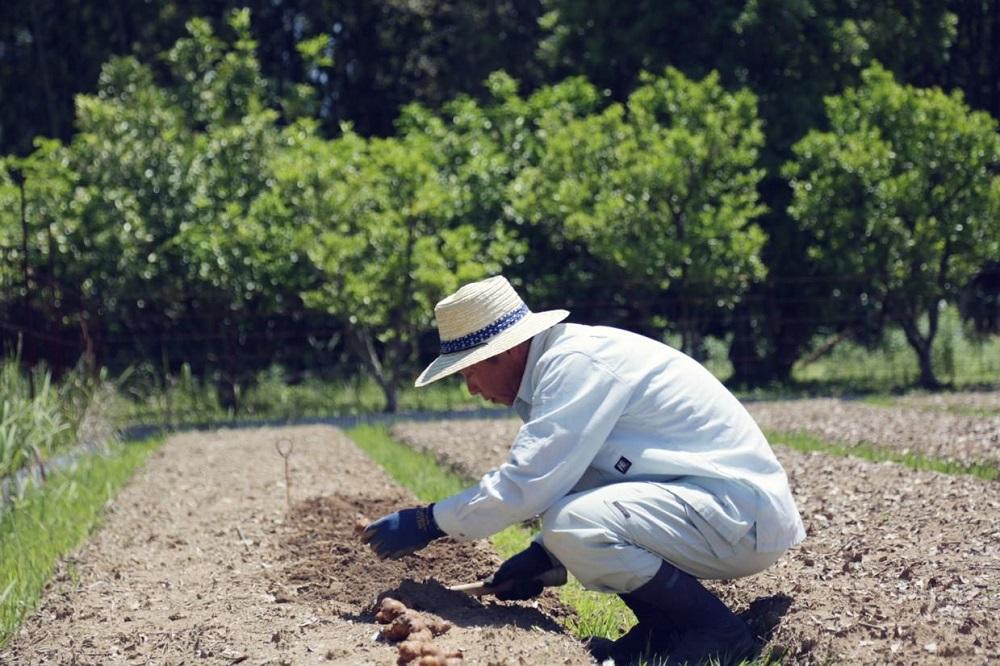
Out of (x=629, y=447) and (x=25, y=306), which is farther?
(x=25, y=306)

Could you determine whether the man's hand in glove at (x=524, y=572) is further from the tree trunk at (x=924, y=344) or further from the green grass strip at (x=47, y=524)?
the tree trunk at (x=924, y=344)

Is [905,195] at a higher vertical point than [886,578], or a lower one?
higher

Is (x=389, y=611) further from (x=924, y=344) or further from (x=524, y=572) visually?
(x=924, y=344)

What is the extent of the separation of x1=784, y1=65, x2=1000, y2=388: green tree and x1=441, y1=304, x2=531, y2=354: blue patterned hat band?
1292 cm

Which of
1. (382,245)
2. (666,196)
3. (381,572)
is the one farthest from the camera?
(666,196)

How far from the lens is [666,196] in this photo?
16.8m

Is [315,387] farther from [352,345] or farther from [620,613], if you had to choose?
[620,613]

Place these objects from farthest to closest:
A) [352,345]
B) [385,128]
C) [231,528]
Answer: [385,128] < [352,345] < [231,528]

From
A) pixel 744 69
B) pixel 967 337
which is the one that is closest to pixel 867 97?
pixel 744 69

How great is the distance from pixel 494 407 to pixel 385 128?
50.7ft

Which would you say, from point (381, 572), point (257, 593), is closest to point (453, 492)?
point (381, 572)

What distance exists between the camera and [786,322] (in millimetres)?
18297

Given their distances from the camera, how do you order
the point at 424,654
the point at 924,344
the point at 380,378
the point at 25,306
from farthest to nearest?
the point at 924,344 < the point at 380,378 < the point at 25,306 < the point at 424,654

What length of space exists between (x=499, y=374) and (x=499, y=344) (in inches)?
7.0
